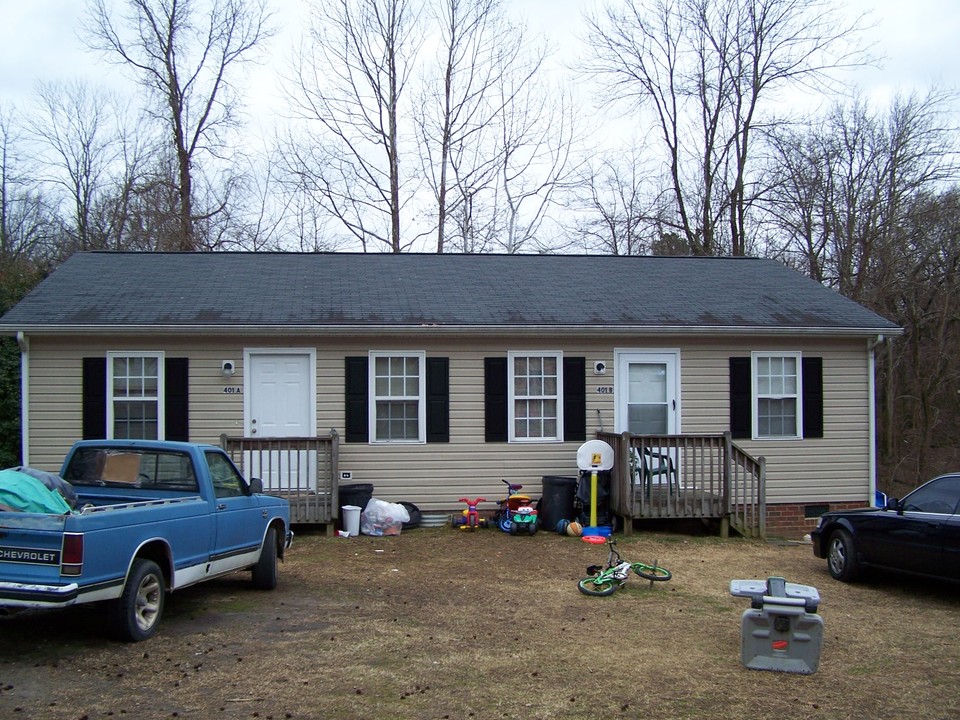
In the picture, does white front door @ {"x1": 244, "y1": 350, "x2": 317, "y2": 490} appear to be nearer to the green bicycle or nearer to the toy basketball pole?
the toy basketball pole

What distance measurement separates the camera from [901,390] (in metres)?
25.8

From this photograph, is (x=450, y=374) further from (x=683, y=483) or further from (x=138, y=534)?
(x=138, y=534)

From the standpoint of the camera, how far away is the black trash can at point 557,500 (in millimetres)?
12727

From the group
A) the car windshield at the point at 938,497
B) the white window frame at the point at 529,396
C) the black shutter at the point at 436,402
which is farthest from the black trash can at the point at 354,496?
the car windshield at the point at 938,497

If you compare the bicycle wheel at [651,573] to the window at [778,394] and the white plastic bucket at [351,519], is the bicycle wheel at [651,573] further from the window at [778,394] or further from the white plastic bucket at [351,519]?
the window at [778,394]

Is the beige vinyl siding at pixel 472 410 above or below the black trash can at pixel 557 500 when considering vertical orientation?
above

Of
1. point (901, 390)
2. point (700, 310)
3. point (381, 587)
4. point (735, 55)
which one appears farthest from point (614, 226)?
point (381, 587)

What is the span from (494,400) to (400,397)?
1384mm

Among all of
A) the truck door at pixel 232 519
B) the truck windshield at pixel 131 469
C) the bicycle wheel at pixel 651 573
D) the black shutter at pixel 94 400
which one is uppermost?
the black shutter at pixel 94 400

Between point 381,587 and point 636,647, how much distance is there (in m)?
3.15

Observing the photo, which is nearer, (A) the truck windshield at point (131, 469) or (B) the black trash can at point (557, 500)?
(A) the truck windshield at point (131, 469)

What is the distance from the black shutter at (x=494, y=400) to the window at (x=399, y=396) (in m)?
0.93

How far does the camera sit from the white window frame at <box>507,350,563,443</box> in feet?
44.2

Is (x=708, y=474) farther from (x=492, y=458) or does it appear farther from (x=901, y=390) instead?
(x=901, y=390)
